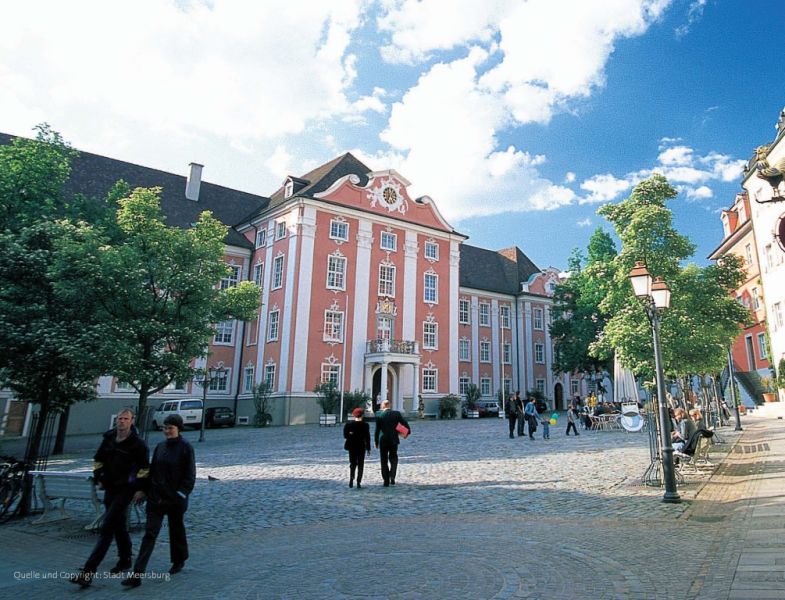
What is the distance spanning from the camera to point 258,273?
41.2 meters

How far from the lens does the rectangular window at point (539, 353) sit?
2226 inches

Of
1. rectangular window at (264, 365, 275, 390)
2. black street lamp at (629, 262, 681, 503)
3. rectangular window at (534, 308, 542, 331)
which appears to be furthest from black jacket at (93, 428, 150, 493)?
rectangular window at (534, 308, 542, 331)

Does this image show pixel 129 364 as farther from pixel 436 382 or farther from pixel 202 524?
pixel 436 382

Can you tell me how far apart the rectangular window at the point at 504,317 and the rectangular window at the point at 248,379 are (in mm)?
26136

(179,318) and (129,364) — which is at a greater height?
(179,318)

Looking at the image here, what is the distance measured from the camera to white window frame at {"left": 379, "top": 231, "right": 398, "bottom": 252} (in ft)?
136

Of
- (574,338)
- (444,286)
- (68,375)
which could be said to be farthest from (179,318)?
(574,338)

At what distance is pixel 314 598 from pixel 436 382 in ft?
124

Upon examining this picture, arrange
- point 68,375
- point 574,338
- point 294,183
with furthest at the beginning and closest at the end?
point 574,338 → point 294,183 → point 68,375

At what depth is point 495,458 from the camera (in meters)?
16.2

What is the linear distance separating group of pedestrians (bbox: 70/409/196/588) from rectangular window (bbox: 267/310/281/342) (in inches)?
1245

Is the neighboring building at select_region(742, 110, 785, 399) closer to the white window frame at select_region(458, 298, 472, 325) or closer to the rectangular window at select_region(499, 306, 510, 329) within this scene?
the rectangular window at select_region(499, 306, 510, 329)

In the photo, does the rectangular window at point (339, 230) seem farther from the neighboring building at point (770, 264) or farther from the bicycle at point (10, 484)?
the bicycle at point (10, 484)

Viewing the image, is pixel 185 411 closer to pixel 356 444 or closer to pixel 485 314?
pixel 356 444
